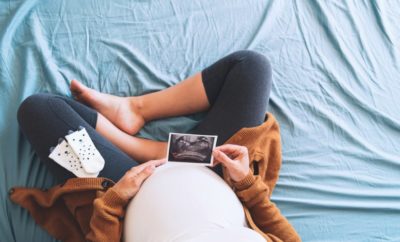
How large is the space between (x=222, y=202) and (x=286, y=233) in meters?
0.20

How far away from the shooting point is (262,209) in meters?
0.99

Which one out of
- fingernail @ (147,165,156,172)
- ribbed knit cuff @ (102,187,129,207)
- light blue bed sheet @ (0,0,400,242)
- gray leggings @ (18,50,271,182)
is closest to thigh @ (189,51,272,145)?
gray leggings @ (18,50,271,182)

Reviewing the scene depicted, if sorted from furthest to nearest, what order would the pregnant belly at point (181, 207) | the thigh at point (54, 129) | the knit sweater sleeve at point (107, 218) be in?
the thigh at point (54, 129)
the knit sweater sleeve at point (107, 218)
the pregnant belly at point (181, 207)

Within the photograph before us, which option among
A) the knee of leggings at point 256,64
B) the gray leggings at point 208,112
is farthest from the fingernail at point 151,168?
the knee of leggings at point 256,64

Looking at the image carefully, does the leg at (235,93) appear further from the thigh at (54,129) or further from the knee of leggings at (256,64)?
the thigh at (54,129)

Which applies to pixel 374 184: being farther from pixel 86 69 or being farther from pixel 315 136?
pixel 86 69

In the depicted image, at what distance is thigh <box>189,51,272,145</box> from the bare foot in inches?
7.3

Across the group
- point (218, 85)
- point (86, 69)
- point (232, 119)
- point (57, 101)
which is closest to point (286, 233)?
point (232, 119)

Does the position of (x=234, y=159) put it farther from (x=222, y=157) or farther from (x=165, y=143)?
(x=165, y=143)

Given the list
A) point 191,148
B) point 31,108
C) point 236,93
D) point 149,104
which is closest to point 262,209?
point 191,148

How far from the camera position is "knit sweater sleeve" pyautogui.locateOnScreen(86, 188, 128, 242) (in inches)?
36.0

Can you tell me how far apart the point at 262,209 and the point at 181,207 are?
24cm

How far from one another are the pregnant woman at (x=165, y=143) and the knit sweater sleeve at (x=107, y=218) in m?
0.02

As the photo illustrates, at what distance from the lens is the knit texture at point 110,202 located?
0.93 meters
